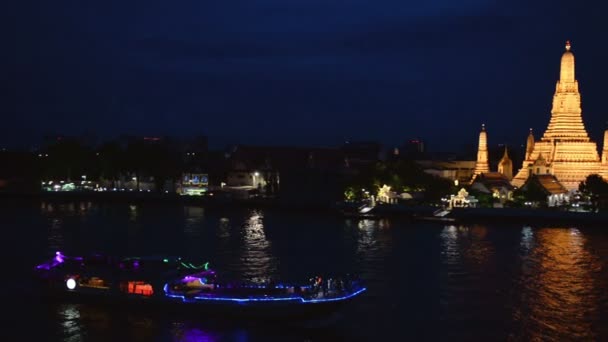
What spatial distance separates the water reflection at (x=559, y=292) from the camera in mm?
20188

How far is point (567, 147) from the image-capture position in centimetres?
5562

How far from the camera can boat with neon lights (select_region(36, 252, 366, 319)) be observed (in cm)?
2045

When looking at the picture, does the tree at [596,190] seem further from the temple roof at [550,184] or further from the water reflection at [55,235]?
the water reflection at [55,235]

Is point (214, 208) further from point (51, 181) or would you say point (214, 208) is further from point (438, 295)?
point (438, 295)

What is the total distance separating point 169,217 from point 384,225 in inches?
582

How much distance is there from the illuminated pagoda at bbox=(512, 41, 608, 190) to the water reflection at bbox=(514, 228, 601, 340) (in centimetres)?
1958

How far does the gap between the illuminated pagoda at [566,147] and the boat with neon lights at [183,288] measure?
36488 millimetres

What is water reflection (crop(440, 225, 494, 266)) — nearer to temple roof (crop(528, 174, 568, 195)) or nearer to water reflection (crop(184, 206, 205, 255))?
temple roof (crop(528, 174, 568, 195))

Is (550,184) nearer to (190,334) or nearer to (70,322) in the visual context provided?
(190,334)

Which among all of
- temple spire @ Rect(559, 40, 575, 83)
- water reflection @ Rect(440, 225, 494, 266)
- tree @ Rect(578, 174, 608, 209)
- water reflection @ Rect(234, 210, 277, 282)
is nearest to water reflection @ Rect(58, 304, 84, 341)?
water reflection @ Rect(234, 210, 277, 282)

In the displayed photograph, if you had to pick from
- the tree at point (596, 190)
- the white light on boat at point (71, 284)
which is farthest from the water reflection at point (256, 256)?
the tree at point (596, 190)

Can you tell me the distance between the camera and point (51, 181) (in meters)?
78.9

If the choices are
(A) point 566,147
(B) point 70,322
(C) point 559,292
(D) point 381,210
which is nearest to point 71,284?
(B) point 70,322

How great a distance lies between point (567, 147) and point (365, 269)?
3275 centimetres
